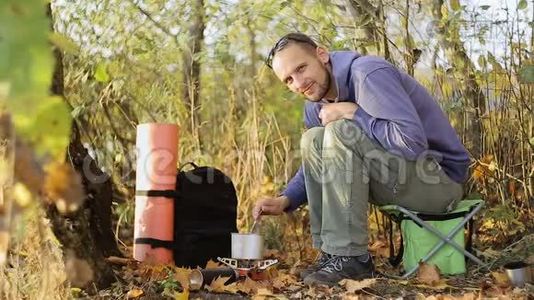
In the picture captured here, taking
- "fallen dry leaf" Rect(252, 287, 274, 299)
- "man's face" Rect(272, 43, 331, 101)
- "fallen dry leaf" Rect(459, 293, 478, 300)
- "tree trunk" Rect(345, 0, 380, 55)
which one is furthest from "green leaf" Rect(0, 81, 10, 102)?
"tree trunk" Rect(345, 0, 380, 55)

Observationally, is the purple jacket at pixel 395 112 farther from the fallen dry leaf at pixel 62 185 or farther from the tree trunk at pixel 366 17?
the fallen dry leaf at pixel 62 185

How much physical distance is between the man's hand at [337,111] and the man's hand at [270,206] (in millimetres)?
353

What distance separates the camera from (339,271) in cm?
267

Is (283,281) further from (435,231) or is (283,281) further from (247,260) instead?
(435,231)

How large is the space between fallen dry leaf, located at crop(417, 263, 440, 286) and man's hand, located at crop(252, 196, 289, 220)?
0.54 metres

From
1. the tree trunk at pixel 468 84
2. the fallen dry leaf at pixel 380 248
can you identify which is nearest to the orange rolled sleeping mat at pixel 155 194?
the fallen dry leaf at pixel 380 248

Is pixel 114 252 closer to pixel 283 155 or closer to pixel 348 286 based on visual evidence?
pixel 348 286

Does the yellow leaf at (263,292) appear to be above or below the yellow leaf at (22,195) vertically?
below

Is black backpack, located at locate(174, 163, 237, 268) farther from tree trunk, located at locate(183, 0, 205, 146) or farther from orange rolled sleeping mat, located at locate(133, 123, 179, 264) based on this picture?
tree trunk, located at locate(183, 0, 205, 146)

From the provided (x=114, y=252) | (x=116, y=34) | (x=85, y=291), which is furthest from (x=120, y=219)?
(x=85, y=291)

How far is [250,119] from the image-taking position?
14.5 feet

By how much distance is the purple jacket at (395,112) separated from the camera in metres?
2.65

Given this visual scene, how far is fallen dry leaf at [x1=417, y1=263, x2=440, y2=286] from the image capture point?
107 inches

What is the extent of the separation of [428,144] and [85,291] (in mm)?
1303
